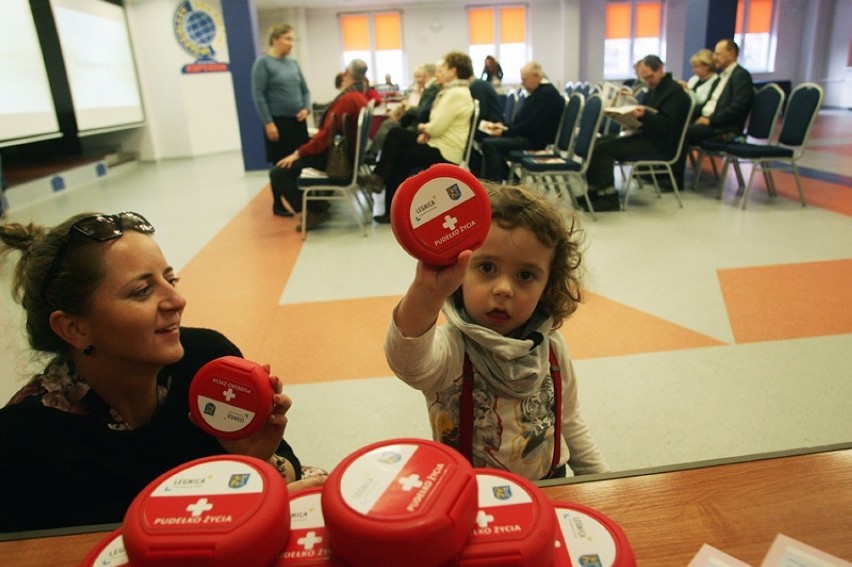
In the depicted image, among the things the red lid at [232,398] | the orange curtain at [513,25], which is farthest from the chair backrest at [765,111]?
the orange curtain at [513,25]

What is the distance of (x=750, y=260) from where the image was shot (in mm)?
4113

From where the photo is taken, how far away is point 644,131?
5.95m

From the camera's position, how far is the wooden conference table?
0.70m

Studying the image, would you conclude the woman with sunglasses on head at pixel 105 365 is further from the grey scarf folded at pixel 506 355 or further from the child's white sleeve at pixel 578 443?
the child's white sleeve at pixel 578 443

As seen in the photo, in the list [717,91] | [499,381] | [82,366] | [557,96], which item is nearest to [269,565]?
[499,381]

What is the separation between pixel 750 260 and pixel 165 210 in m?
5.87

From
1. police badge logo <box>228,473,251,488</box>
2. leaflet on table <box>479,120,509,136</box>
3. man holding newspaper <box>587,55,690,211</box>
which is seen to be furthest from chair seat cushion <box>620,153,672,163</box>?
police badge logo <box>228,473,251,488</box>

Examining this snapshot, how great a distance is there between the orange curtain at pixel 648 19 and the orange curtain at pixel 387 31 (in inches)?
278

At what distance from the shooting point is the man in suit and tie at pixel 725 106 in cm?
619

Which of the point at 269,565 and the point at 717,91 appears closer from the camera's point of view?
the point at 269,565

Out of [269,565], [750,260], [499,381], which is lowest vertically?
[750,260]

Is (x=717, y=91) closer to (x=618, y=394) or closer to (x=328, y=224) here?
(x=328, y=224)

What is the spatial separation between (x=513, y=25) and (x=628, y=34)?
11.3 ft

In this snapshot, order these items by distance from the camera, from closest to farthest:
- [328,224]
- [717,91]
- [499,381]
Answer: [499,381]
[328,224]
[717,91]
